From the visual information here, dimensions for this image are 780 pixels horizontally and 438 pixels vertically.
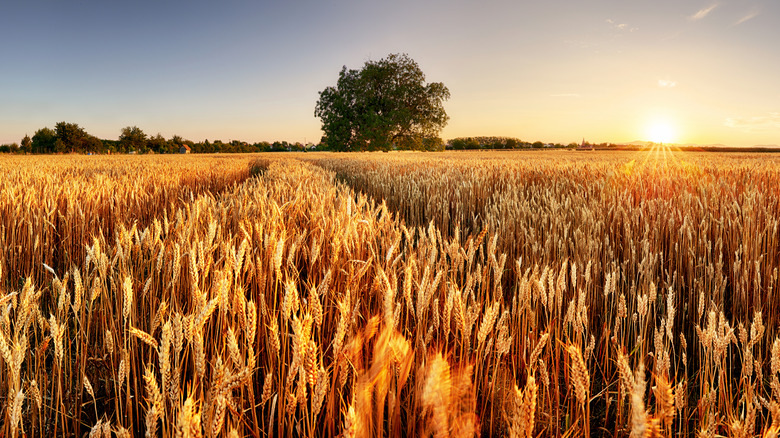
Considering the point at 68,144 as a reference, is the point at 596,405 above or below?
below

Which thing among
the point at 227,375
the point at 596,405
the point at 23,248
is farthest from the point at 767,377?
the point at 23,248

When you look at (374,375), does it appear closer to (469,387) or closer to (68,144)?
(469,387)

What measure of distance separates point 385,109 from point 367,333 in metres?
39.6

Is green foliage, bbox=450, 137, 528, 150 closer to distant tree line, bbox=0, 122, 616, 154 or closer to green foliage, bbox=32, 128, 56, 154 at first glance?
distant tree line, bbox=0, 122, 616, 154

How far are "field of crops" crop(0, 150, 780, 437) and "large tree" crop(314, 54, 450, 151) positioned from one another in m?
35.2

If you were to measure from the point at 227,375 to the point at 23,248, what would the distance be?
2631 millimetres

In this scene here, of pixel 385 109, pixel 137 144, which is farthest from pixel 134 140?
pixel 385 109

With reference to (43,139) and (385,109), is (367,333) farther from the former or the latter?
(43,139)

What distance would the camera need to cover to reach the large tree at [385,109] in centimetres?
3772

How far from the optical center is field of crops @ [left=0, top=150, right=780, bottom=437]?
802mm

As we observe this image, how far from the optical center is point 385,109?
3909 centimetres

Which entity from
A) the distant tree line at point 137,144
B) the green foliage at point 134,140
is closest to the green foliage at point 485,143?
the distant tree line at point 137,144

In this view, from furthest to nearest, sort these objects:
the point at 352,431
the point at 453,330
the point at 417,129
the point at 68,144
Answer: the point at 68,144
the point at 417,129
the point at 453,330
the point at 352,431

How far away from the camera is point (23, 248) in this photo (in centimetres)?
245
